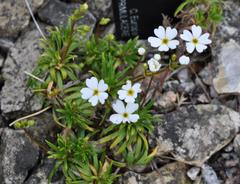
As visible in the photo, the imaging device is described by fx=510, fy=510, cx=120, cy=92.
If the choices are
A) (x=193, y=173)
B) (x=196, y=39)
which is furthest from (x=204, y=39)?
(x=193, y=173)

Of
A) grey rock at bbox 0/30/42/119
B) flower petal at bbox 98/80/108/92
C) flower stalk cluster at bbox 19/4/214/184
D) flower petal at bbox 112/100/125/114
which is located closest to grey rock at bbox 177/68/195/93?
flower stalk cluster at bbox 19/4/214/184

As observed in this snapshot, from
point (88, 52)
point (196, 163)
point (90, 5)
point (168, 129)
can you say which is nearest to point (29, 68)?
point (88, 52)

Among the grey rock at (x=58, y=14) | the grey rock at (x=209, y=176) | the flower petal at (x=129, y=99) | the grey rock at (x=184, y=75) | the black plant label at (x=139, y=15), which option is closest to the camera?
the flower petal at (x=129, y=99)

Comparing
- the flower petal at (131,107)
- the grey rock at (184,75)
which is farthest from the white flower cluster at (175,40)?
the grey rock at (184,75)

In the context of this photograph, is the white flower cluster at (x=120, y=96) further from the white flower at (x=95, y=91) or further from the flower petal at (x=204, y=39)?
the flower petal at (x=204, y=39)

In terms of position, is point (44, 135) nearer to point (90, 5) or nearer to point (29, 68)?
point (29, 68)

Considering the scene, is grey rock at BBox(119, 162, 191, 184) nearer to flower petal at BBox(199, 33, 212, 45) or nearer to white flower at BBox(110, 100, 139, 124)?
white flower at BBox(110, 100, 139, 124)

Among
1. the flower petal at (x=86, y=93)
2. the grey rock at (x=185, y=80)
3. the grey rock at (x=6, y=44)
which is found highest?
the flower petal at (x=86, y=93)
